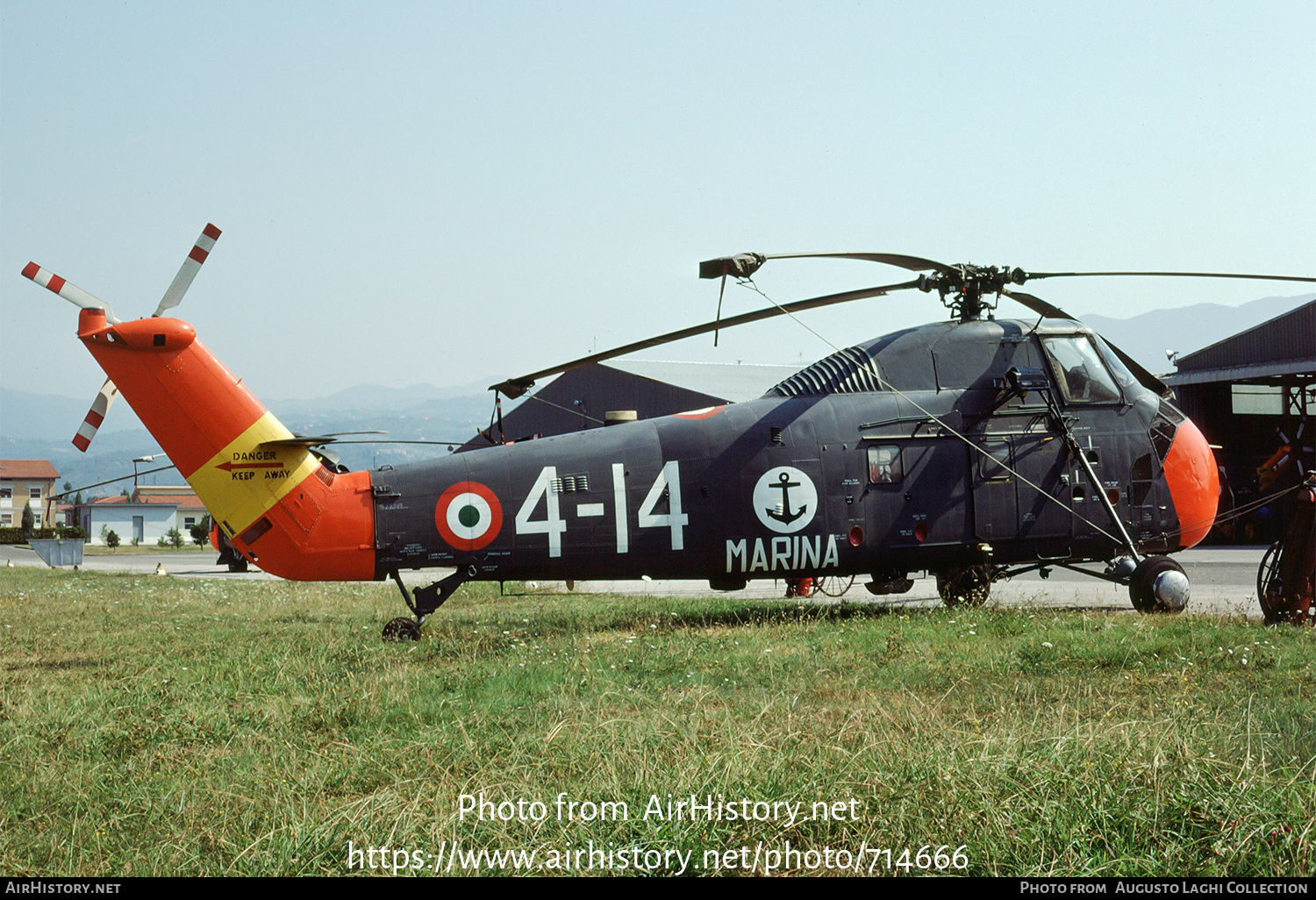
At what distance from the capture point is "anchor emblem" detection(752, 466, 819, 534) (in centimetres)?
1182

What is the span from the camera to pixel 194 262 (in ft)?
34.0

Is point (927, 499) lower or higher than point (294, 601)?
higher

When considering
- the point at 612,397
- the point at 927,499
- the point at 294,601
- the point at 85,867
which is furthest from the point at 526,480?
the point at 612,397

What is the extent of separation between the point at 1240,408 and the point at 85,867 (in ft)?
155

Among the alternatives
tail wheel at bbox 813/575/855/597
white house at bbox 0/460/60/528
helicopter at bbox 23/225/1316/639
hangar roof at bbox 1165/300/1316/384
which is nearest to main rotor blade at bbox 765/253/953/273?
helicopter at bbox 23/225/1316/639

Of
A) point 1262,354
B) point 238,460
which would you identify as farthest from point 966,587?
point 1262,354

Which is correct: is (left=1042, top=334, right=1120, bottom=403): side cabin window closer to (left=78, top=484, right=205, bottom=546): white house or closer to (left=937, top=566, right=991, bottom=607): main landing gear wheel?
(left=937, top=566, right=991, bottom=607): main landing gear wheel

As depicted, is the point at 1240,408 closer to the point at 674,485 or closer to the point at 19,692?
the point at 674,485

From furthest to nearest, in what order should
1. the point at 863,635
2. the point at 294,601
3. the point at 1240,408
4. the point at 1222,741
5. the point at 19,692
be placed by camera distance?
the point at 1240,408, the point at 294,601, the point at 863,635, the point at 19,692, the point at 1222,741

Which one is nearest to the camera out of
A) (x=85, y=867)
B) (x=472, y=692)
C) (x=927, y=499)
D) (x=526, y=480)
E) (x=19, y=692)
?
(x=85, y=867)

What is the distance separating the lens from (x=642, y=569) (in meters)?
11.6

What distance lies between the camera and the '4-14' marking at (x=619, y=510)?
1127 centimetres

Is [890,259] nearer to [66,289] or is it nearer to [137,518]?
[66,289]

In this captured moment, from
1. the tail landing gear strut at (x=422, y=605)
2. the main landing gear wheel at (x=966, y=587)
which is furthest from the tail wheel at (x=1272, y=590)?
the tail landing gear strut at (x=422, y=605)
